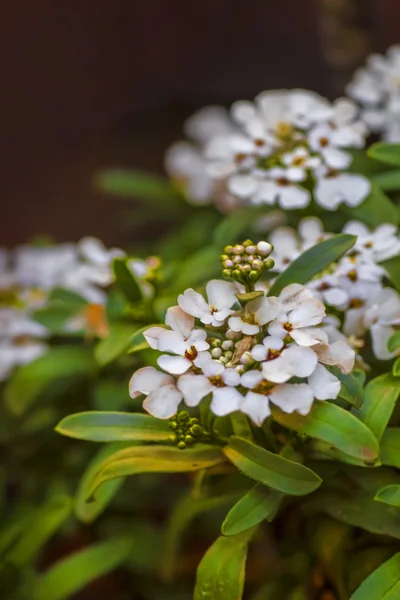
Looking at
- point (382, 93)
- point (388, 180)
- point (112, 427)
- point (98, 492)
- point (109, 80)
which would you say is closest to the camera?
point (112, 427)

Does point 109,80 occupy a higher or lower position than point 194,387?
higher

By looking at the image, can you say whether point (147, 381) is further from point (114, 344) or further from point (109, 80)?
point (109, 80)

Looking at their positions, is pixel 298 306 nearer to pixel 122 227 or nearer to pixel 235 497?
pixel 235 497

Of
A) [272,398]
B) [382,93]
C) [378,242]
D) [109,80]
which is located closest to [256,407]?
[272,398]

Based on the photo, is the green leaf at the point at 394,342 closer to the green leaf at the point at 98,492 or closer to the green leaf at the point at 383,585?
the green leaf at the point at 383,585

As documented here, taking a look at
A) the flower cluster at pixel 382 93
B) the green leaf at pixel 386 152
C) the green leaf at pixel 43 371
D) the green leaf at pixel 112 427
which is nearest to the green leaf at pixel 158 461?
the green leaf at pixel 112 427

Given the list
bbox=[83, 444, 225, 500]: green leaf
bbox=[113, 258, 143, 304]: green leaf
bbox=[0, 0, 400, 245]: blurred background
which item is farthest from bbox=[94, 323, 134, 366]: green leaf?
bbox=[0, 0, 400, 245]: blurred background
